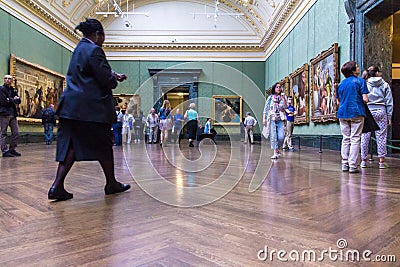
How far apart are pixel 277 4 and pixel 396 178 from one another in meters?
12.4

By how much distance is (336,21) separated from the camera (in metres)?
9.03

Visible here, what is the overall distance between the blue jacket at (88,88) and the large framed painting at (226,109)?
57.4 ft

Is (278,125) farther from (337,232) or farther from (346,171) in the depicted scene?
(337,232)

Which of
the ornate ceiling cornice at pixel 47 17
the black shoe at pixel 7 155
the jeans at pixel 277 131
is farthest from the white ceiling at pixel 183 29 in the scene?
the black shoe at pixel 7 155

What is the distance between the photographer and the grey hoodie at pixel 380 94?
541 centimetres

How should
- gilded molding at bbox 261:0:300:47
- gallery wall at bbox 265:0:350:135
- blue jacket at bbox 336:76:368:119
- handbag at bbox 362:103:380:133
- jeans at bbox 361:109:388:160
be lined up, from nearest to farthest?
1. blue jacket at bbox 336:76:368:119
2. handbag at bbox 362:103:380:133
3. jeans at bbox 361:109:388:160
4. gallery wall at bbox 265:0:350:135
5. gilded molding at bbox 261:0:300:47

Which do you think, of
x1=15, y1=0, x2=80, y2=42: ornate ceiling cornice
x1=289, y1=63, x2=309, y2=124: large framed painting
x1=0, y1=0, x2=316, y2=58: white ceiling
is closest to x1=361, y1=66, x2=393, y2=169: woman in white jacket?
x1=289, y1=63, x2=309, y2=124: large framed painting

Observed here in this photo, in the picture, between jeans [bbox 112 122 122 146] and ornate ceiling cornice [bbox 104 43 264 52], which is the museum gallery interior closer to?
jeans [bbox 112 122 122 146]

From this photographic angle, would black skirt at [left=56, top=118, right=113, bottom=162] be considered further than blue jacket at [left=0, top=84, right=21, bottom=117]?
No

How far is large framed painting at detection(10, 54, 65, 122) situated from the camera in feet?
39.7

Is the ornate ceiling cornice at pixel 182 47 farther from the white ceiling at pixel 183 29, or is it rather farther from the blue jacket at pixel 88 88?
the blue jacket at pixel 88 88

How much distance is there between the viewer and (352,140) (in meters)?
4.62

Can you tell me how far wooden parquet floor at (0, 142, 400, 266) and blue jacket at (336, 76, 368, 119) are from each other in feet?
3.97

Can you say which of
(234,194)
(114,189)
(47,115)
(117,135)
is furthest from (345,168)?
(47,115)
